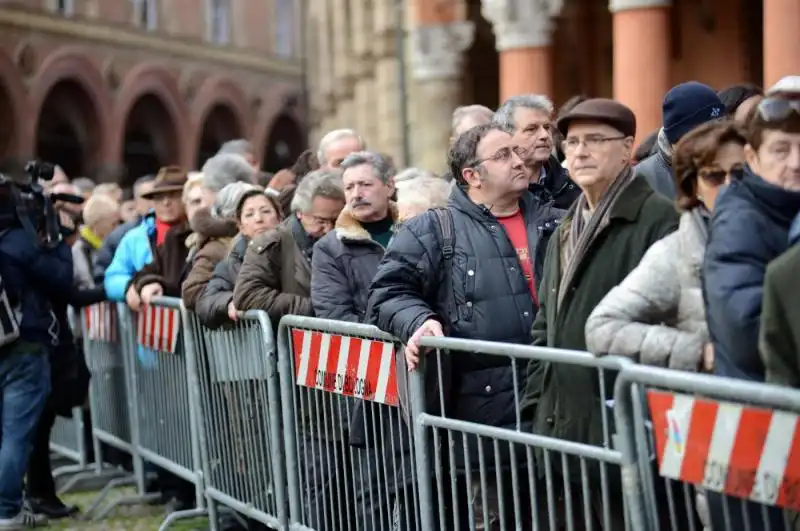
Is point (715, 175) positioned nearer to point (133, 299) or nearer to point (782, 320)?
point (782, 320)

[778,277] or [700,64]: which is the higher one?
[700,64]

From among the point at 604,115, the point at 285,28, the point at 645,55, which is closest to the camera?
the point at 604,115

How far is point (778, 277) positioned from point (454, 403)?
196 cm

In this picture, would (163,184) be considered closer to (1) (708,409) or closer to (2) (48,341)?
(2) (48,341)

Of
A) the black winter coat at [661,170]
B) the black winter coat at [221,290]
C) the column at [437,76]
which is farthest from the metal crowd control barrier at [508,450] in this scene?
Result: the column at [437,76]

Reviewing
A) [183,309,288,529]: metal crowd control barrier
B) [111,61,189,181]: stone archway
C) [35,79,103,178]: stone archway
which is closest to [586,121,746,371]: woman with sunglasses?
[183,309,288,529]: metal crowd control barrier

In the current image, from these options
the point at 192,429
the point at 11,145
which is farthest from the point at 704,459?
the point at 11,145

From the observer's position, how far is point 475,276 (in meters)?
5.47

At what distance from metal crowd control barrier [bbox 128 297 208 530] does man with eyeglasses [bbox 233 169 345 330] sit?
1.13 metres

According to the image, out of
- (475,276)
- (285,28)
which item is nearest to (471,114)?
(475,276)

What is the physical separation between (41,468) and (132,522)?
769mm

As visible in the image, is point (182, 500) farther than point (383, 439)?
Yes

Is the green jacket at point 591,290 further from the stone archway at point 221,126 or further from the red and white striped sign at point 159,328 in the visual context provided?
the stone archway at point 221,126

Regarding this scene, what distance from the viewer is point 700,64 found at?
62.6 feet
